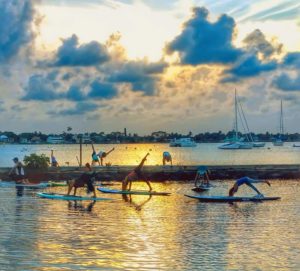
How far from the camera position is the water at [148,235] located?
19.8 m

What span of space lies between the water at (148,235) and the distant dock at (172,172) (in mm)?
14475

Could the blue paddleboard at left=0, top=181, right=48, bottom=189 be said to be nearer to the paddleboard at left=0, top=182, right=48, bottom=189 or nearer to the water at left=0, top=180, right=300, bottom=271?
the paddleboard at left=0, top=182, right=48, bottom=189

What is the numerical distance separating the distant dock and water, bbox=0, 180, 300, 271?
1447 centimetres

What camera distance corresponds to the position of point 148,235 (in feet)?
80.8

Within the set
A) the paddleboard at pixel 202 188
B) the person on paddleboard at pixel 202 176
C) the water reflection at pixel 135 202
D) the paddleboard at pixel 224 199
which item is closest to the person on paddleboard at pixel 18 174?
the water reflection at pixel 135 202

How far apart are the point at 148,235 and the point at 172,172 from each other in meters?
29.2

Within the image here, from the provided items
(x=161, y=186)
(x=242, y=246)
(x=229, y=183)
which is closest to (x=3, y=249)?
(x=242, y=246)

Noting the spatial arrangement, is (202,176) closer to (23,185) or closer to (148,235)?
(23,185)

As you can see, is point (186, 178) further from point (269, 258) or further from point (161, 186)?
point (269, 258)

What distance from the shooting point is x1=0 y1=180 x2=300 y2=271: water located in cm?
1978

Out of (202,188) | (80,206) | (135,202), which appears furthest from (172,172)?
(80,206)

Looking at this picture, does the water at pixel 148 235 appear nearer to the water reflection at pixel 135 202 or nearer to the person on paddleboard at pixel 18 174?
the water reflection at pixel 135 202

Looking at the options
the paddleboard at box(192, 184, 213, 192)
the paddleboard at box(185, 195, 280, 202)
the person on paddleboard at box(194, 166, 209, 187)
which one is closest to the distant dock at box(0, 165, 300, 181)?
the person on paddleboard at box(194, 166, 209, 187)

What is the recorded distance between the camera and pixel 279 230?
85.4ft
